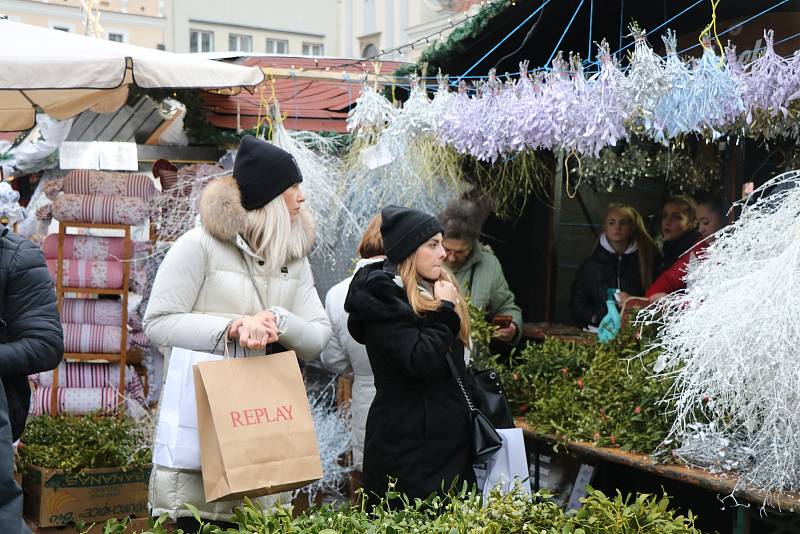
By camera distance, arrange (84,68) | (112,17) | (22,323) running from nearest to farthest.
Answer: (22,323)
(84,68)
(112,17)

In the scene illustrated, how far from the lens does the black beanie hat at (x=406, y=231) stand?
3.12 metres

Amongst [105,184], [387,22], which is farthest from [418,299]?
[387,22]

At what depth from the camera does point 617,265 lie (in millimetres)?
5191

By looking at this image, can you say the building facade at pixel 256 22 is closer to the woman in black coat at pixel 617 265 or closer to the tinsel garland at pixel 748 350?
the woman in black coat at pixel 617 265

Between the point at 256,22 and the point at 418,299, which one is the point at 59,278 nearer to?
the point at 418,299

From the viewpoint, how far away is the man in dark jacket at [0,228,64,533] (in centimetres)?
251

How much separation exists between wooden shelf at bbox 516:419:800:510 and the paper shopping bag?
132cm

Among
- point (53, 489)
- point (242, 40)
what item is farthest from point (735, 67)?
point (242, 40)

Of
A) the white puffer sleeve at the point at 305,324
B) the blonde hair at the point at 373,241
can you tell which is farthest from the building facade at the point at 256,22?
the white puffer sleeve at the point at 305,324

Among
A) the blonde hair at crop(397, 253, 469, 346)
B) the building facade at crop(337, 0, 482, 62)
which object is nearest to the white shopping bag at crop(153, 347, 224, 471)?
the blonde hair at crop(397, 253, 469, 346)

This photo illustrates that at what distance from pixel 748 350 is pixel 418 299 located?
3.35 ft

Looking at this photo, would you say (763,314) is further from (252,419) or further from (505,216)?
(505,216)

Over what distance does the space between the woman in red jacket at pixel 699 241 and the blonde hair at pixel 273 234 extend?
193 cm

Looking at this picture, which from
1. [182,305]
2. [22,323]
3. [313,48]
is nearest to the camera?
[22,323]
